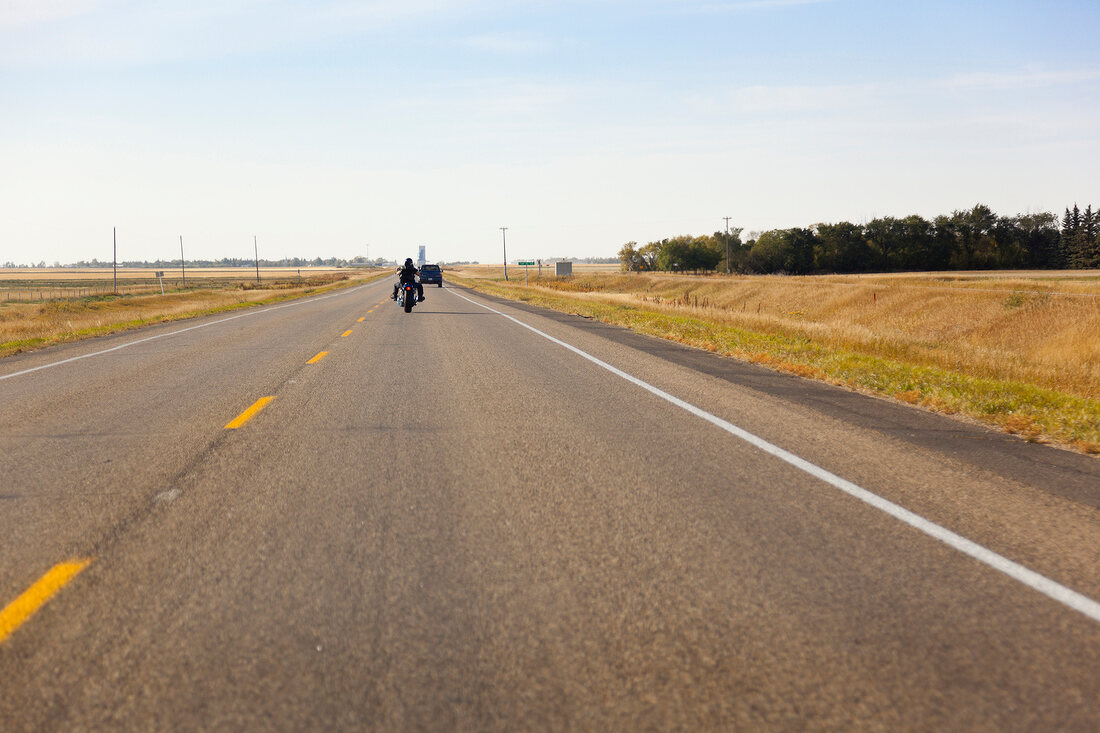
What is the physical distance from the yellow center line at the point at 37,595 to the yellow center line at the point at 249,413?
363 cm

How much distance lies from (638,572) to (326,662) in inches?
62.1

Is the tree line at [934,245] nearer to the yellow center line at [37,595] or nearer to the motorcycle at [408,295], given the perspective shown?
the motorcycle at [408,295]

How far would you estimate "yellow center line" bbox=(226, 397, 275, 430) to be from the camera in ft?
24.8

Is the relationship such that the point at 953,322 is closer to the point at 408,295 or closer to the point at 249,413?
the point at 408,295

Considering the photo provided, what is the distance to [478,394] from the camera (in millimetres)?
9586

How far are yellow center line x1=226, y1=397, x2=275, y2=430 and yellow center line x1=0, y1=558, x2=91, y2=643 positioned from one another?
11.9 ft

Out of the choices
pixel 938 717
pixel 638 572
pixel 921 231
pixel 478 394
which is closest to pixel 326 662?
pixel 638 572

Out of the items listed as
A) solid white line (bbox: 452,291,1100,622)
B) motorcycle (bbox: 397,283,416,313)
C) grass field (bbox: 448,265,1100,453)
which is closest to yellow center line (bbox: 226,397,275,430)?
solid white line (bbox: 452,291,1100,622)

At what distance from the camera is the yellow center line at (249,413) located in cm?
757

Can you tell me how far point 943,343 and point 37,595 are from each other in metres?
19.6

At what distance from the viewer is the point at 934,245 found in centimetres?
9600

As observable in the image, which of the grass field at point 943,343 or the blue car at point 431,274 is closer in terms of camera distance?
the grass field at point 943,343

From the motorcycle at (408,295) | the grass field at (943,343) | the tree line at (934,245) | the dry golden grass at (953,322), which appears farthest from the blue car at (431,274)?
the tree line at (934,245)

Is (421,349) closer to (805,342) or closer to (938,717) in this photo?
(805,342)
